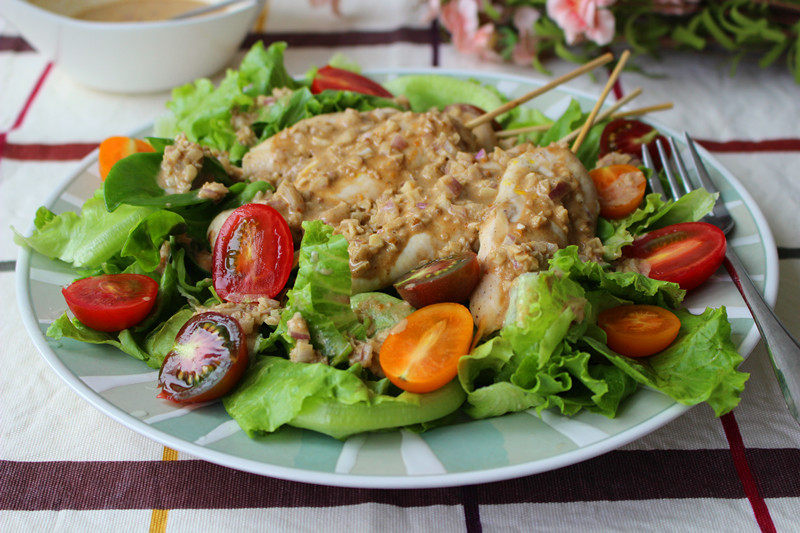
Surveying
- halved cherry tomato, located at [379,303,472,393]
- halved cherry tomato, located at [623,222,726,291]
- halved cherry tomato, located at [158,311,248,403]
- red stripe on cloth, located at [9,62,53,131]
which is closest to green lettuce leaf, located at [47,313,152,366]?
halved cherry tomato, located at [158,311,248,403]

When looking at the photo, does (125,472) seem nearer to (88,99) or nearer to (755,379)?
(755,379)

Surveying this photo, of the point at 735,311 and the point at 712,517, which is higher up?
the point at 735,311

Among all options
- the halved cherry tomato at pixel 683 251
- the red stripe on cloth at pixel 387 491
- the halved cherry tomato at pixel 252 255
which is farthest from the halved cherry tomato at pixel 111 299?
the halved cherry tomato at pixel 683 251

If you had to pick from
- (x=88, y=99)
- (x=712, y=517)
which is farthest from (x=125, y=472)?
(x=88, y=99)

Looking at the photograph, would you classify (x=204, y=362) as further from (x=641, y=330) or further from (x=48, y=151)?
(x=48, y=151)

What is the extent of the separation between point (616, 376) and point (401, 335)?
0.91 meters

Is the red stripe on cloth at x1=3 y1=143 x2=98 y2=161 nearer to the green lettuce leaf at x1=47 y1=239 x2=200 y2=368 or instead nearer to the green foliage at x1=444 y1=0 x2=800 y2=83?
the green lettuce leaf at x1=47 y1=239 x2=200 y2=368

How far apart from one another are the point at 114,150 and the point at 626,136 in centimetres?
327

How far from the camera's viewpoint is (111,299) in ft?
10.7

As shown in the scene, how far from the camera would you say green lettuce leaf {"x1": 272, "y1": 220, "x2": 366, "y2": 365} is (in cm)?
304

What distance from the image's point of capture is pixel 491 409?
112 inches

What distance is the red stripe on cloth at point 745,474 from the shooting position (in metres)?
2.85

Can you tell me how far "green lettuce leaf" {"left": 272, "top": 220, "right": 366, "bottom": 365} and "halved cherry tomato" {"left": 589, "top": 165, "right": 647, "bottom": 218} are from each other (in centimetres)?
172

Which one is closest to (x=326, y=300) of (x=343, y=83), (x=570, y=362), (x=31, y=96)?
(x=570, y=362)
